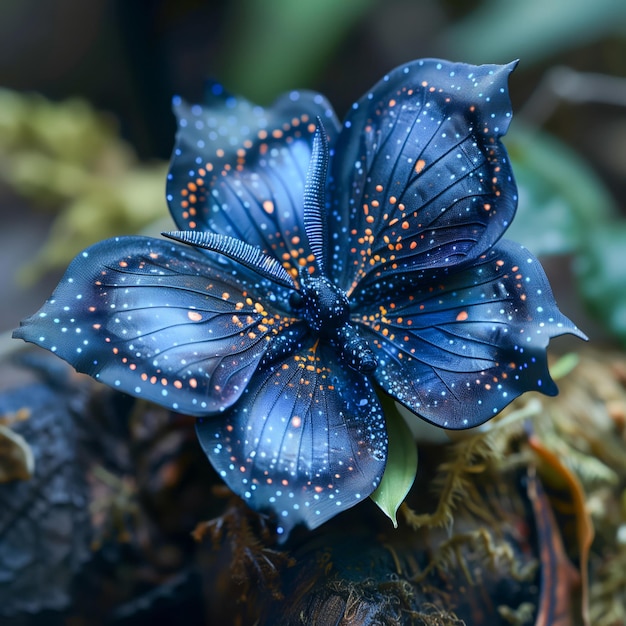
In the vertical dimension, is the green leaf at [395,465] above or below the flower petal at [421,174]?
below

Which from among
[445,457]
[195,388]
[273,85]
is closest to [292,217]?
[195,388]

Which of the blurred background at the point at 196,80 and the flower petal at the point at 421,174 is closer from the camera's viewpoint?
the flower petal at the point at 421,174

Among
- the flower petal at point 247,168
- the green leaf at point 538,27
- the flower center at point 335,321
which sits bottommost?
the flower center at point 335,321

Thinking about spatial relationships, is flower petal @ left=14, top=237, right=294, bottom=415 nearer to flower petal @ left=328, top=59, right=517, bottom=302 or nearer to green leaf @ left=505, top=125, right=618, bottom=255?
A: flower petal @ left=328, top=59, right=517, bottom=302

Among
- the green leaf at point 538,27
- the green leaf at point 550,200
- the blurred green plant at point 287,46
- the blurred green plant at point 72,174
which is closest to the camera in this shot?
the green leaf at point 550,200

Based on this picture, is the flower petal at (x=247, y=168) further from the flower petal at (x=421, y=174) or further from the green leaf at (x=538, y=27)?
the green leaf at (x=538, y=27)

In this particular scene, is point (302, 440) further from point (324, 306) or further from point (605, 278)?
point (605, 278)

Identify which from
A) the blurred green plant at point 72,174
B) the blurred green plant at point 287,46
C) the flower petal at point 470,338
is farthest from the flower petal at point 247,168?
the blurred green plant at point 287,46
